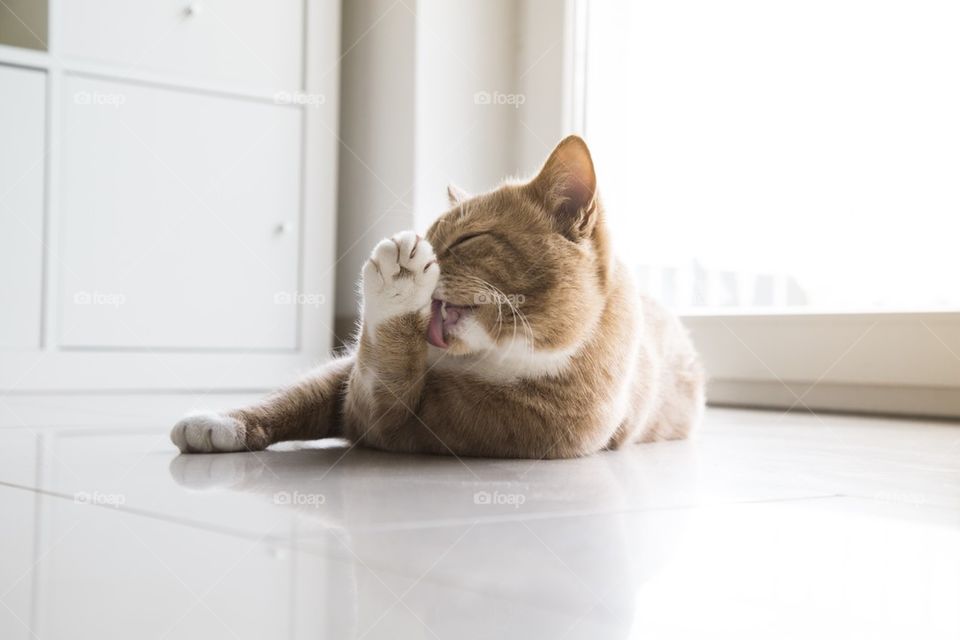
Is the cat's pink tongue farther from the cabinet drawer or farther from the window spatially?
the cabinet drawer

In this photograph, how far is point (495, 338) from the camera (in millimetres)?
1296

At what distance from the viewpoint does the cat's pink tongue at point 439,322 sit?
1.29 meters

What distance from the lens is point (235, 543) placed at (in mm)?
792

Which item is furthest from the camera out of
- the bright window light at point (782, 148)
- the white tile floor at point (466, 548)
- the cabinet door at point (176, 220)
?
the cabinet door at point (176, 220)

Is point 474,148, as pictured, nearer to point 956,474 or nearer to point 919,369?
point 919,369

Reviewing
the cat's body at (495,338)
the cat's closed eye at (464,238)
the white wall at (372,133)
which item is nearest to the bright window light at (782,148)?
the white wall at (372,133)

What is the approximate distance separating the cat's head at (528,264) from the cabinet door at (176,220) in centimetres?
187

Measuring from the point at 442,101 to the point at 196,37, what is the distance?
81 cm

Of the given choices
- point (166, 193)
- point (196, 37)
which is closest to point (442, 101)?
point (196, 37)

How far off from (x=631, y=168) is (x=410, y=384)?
6.22ft

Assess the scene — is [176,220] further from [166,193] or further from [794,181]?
[794,181]

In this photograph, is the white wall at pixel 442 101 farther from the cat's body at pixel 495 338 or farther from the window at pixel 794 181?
the cat's body at pixel 495 338

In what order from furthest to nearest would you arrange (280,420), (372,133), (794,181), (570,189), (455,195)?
(372,133), (794,181), (455,195), (280,420), (570,189)

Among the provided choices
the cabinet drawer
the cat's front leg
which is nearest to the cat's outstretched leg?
the cat's front leg
